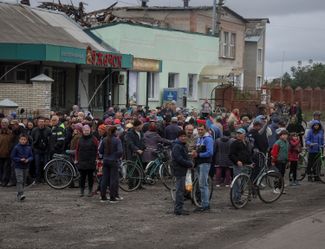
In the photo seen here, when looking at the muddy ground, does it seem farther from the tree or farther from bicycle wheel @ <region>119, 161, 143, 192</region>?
→ the tree

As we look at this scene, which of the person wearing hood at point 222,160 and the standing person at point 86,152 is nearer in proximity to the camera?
the standing person at point 86,152

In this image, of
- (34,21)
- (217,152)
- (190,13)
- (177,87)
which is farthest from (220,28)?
(217,152)

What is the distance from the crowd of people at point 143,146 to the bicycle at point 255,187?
13.0 inches

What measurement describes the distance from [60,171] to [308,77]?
88034 mm

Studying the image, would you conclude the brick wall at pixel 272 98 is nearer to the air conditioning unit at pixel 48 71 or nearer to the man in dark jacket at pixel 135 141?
the air conditioning unit at pixel 48 71

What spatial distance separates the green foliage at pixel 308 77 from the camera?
98.8 metres

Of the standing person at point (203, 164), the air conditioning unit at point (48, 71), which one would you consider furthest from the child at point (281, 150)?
the air conditioning unit at point (48, 71)

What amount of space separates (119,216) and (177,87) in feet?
83.1

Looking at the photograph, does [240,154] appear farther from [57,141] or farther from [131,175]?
[57,141]

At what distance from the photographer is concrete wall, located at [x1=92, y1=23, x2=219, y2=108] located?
109 ft

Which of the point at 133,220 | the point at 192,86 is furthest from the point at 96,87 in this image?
the point at 133,220

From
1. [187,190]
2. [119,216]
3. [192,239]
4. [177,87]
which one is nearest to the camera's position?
[192,239]

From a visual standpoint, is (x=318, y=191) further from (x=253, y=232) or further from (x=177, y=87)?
(x=177, y=87)

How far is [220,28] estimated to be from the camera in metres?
48.1
